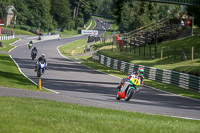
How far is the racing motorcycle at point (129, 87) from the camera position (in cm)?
1834

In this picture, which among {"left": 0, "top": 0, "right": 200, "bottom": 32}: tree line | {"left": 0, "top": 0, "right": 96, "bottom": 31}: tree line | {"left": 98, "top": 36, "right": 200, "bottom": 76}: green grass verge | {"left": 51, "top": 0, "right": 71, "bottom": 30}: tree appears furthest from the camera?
{"left": 51, "top": 0, "right": 71, "bottom": 30}: tree

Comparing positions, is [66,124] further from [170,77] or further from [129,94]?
[170,77]

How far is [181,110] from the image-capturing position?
18.0 meters

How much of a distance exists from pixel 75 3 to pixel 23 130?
16365 centimetres

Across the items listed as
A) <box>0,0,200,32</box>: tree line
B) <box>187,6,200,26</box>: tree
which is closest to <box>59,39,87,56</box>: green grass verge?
<box>0,0,200,32</box>: tree line

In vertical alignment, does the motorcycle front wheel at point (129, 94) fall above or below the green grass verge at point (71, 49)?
above

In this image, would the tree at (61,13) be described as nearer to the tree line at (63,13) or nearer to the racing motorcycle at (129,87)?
the tree line at (63,13)

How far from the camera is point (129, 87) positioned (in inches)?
Answer: 735

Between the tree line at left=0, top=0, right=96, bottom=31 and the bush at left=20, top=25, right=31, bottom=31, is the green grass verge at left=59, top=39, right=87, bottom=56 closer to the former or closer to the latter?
the tree line at left=0, top=0, right=96, bottom=31

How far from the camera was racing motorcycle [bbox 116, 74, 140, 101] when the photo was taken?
1834cm

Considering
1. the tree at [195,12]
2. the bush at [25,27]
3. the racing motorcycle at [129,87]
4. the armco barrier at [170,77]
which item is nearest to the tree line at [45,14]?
the bush at [25,27]

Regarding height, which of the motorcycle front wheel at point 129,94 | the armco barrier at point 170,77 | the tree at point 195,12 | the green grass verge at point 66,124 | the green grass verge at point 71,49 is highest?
the tree at point 195,12

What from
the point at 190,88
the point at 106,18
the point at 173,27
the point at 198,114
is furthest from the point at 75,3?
the point at 198,114

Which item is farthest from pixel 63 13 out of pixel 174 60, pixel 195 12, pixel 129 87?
pixel 129 87
